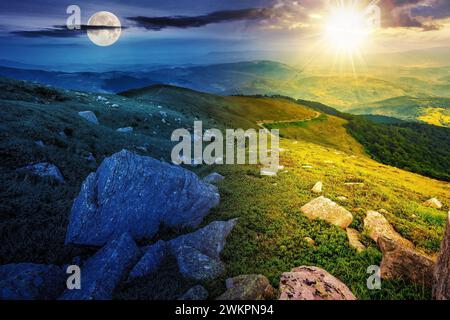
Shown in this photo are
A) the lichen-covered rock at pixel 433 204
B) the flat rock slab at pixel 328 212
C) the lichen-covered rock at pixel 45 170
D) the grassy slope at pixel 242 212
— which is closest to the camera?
the grassy slope at pixel 242 212

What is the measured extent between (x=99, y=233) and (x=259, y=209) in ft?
24.3

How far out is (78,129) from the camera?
81.0 feet

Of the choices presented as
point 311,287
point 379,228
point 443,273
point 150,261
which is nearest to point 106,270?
point 150,261

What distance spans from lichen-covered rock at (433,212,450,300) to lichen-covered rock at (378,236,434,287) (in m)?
0.99

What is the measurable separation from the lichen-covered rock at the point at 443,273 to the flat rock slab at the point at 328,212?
16.2 ft

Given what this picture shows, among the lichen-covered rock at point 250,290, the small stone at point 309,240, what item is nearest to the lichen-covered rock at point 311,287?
the lichen-covered rock at point 250,290

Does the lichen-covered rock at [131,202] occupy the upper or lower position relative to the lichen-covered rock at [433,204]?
upper

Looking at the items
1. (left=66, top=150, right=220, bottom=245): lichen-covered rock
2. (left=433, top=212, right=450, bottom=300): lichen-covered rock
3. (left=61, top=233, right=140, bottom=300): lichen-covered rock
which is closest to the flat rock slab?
(left=433, top=212, right=450, bottom=300): lichen-covered rock

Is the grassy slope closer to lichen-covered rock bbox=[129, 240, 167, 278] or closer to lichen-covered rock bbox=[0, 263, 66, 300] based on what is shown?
lichen-covered rock bbox=[129, 240, 167, 278]

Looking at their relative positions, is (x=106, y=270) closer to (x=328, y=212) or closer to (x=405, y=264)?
(x=405, y=264)

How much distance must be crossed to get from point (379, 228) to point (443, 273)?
504 cm

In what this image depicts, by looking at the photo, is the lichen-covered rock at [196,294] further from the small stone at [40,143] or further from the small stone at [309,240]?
the small stone at [40,143]

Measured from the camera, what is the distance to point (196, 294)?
7.29 metres

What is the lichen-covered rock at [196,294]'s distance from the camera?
7.20 meters
